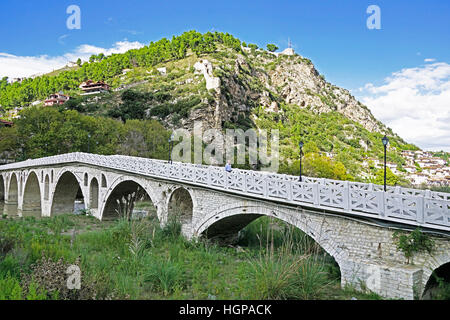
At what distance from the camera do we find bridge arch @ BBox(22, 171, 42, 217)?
31506mm

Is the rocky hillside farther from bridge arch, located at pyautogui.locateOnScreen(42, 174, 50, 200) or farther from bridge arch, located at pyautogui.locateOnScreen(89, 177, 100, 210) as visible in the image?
bridge arch, located at pyautogui.locateOnScreen(89, 177, 100, 210)

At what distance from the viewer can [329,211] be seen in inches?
340

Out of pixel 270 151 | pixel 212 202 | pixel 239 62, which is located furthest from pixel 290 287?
pixel 239 62

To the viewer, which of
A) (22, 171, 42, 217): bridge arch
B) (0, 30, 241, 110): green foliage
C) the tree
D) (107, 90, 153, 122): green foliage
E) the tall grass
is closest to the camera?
the tall grass

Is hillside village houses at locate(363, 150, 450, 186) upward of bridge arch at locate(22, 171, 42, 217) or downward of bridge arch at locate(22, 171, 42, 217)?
upward

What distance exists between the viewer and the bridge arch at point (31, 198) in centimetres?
3151

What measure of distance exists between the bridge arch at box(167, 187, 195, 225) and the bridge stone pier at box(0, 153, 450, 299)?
0.16 feet

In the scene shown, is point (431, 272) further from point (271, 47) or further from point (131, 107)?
point (271, 47)

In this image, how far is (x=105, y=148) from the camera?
114ft

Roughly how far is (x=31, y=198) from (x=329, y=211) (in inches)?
1337

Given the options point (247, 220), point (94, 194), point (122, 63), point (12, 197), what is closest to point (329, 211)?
point (247, 220)

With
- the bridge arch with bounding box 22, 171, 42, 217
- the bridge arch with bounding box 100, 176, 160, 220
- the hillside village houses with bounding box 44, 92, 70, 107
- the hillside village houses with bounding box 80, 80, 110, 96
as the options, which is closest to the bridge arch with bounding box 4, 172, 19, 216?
the bridge arch with bounding box 22, 171, 42, 217

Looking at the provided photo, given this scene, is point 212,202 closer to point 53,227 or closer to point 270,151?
point 53,227
